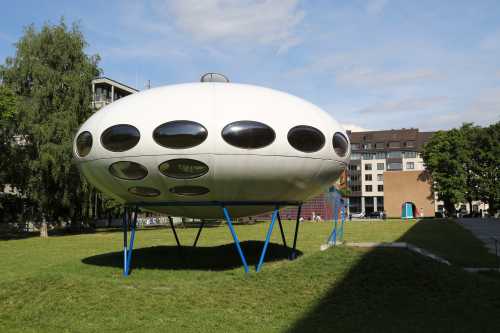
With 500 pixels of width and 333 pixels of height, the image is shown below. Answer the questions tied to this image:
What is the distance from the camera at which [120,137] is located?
12.4 meters

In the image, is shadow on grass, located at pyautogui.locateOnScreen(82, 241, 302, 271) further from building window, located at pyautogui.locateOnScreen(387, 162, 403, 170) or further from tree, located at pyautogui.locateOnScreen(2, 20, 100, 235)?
building window, located at pyautogui.locateOnScreen(387, 162, 403, 170)

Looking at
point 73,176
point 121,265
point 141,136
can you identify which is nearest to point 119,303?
point 141,136

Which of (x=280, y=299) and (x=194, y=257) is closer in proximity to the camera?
(x=280, y=299)

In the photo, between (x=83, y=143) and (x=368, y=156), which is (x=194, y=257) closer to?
(x=83, y=143)

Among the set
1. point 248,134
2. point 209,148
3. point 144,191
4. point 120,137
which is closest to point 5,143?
point 144,191

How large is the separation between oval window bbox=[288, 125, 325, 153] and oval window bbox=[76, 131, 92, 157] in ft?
17.7

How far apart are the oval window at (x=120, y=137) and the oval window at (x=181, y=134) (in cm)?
69

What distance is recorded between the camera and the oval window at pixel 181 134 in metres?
11.8

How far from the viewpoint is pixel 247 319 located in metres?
9.48

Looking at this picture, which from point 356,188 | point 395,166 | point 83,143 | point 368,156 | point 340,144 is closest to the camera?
point 83,143

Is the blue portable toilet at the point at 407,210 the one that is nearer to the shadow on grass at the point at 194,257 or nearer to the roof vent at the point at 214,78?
the shadow on grass at the point at 194,257

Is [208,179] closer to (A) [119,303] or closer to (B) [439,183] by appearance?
(A) [119,303]

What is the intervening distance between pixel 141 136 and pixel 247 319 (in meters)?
5.21

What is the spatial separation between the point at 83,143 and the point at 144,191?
7.13ft
